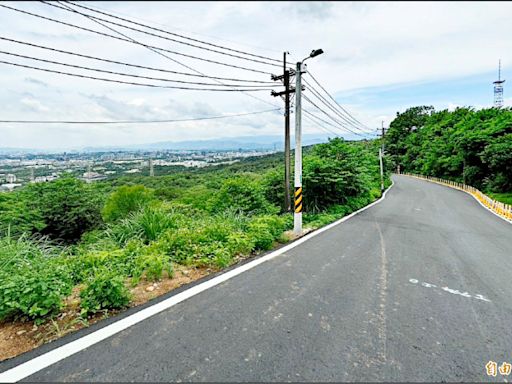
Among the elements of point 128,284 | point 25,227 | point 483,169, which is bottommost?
point 25,227

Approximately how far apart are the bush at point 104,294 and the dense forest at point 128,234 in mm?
11

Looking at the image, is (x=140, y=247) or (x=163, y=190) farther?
(x=163, y=190)

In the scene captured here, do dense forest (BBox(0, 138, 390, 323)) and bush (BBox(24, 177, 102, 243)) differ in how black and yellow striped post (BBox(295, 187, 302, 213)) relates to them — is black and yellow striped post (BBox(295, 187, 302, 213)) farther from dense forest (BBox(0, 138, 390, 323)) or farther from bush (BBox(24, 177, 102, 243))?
bush (BBox(24, 177, 102, 243))

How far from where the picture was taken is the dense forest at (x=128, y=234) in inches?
133

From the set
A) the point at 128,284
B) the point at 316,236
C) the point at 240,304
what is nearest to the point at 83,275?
the point at 128,284

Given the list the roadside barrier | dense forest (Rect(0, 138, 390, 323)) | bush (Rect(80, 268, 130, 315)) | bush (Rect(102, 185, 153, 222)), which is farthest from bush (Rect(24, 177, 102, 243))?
the roadside barrier

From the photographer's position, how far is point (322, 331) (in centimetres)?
310

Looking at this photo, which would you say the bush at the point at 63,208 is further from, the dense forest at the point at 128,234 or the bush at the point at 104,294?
the bush at the point at 104,294

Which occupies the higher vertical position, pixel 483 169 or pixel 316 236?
pixel 483 169

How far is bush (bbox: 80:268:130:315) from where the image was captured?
3.37m

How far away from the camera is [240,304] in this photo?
3676 mm

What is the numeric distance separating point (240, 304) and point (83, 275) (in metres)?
2.42

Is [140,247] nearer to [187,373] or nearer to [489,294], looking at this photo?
[187,373]

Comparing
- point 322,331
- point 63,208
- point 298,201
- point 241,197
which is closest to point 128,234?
point 298,201
